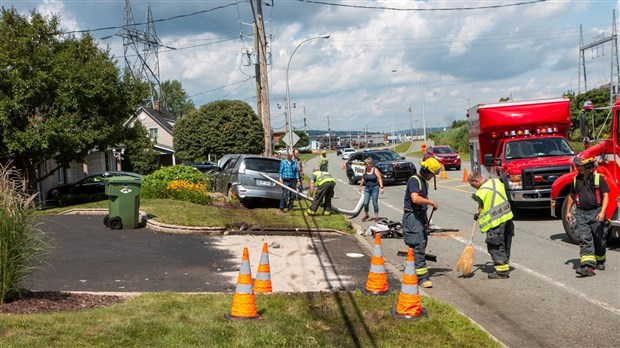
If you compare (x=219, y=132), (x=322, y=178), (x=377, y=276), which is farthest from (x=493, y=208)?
(x=219, y=132)

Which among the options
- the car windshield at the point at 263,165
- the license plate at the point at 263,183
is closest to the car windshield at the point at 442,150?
the car windshield at the point at 263,165

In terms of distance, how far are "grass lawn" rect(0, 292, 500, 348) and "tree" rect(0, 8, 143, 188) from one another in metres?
13.2

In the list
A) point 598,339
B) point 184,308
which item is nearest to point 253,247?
point 184,308

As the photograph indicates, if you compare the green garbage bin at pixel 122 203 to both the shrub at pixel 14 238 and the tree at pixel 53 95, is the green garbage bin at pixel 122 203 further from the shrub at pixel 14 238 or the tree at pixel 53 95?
the shrub at pixel 14 238

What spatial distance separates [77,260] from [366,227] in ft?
22.8

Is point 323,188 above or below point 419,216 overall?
above

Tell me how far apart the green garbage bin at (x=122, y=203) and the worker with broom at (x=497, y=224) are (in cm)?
815

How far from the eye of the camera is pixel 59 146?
18.8 metres

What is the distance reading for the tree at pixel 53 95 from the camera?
703 inches

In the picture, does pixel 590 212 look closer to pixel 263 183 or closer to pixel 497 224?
pixel 497 224

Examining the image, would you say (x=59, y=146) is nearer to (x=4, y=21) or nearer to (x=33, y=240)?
(x=4, y=21)

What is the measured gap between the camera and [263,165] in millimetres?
17406

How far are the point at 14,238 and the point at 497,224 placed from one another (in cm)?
607

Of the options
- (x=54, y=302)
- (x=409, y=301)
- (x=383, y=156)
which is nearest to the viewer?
(x=409, y=301)
